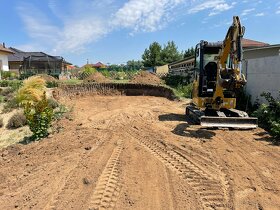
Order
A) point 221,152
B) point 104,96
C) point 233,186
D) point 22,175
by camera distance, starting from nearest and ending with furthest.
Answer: point 233,186 → point 22,175 → point 221,152 → point 104,96

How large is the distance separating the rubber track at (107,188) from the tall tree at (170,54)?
2291 inches

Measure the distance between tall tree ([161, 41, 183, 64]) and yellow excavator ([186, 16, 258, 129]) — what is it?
5369 cm

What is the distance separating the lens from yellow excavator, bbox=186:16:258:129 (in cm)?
816

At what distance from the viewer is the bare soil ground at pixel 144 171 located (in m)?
4.61

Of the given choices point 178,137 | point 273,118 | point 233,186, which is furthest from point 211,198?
point 273,118

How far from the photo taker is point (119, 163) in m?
6.17

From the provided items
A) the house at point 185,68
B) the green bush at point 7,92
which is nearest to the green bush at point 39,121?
the green bush at point 7,92

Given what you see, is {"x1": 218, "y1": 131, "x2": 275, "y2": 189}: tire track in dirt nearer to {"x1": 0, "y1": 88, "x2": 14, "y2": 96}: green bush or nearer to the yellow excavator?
the yellow excavator

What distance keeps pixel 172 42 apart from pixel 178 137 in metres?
61.8

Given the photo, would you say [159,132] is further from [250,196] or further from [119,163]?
[250,196]

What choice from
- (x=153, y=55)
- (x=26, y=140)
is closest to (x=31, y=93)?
(x=26, y=140)

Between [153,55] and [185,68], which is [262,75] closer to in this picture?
[185,68]

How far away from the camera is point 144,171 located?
5.70 metres

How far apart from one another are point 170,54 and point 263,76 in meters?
53.8
